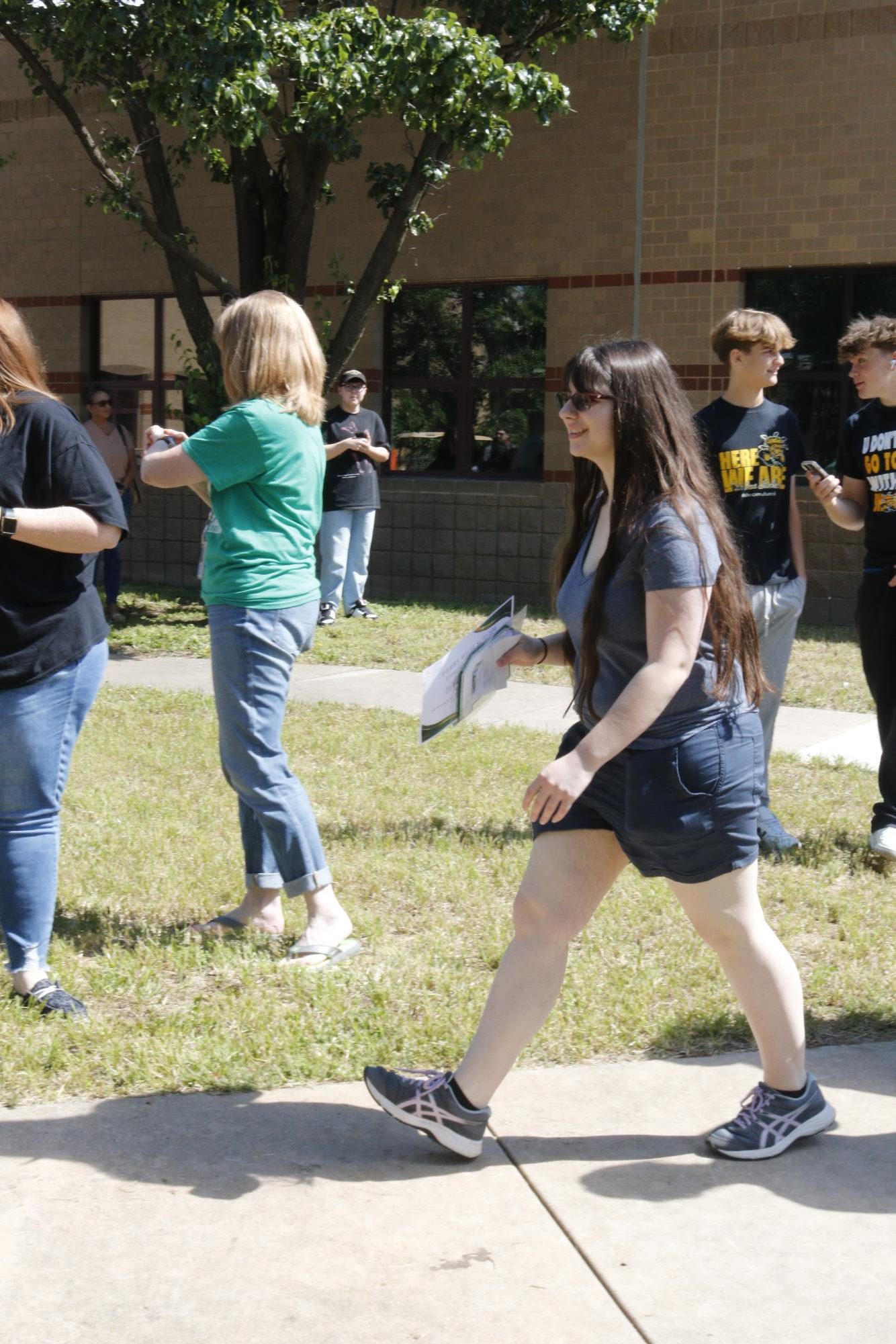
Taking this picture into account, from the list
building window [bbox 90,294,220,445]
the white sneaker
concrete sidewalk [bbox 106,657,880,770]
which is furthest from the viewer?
building window [bbox 90,294,220,445]

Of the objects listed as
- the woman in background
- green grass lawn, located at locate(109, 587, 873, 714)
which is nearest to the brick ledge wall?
green grass lawn, located at locate(109, 587, 873, 714)

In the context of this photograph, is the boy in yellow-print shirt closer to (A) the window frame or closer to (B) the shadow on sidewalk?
(B) the shadow on sidewalk

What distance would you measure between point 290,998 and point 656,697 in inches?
70.8

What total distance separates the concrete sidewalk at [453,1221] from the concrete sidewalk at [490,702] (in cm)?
426

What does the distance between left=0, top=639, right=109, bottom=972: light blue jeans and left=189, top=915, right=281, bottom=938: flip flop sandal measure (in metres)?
0.71

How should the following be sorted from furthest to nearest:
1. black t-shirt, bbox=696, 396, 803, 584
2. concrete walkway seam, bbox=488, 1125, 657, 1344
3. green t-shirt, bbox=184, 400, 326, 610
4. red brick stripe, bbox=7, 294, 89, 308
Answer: red brick stripe, bbox=7, 294, 89, 308 < black t-shirt, bbox=696, 396, 803, 584 < green t-shirt, bbox=184, 400, 326, 610 < concrete walkway seam, bbox=488, 1125, 657, 1344

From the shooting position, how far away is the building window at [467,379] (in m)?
15.0

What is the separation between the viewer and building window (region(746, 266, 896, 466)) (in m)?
13.3

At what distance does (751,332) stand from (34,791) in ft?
10.2

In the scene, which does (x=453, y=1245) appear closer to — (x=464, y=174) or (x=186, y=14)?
(x=186, y=14)

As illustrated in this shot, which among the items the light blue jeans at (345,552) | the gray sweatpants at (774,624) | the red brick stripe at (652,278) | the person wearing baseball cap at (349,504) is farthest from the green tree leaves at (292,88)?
the gray sweatpants at (774,624)

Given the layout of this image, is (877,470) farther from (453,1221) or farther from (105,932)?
(453,1221)

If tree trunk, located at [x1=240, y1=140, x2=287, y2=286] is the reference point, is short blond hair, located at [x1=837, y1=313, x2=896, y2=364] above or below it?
below

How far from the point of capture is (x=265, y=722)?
4.48 metres
